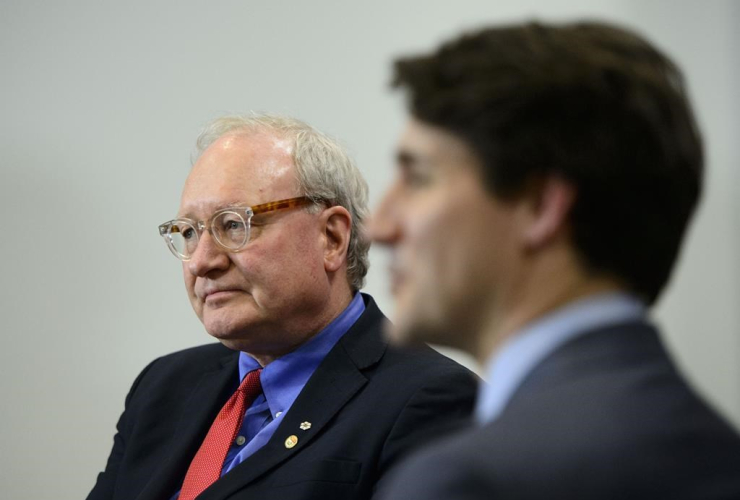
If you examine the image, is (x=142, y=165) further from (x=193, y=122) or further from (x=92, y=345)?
(x=92, y=345)

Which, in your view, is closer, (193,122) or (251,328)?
(251,328)

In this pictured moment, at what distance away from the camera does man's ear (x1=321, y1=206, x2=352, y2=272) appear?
213 centimetres

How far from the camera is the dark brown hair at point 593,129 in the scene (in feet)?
3.03

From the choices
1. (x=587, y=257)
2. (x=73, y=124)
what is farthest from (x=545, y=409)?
(x=73, y=124)

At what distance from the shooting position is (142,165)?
3.01 m

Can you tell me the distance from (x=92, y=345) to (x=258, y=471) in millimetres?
1338

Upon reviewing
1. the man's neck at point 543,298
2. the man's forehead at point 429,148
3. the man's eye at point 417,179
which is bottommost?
the man's neck at point 543,298

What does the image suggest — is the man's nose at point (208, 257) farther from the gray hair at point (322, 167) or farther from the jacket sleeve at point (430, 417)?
the jacket sleeve at point (430, 417)

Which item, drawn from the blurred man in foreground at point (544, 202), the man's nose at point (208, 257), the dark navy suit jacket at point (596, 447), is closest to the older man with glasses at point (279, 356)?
the man's nose at point (208, 257)

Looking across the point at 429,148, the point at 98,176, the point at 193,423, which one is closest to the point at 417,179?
the point at 429,148

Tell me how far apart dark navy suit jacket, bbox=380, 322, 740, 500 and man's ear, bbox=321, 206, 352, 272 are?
4.28 feet

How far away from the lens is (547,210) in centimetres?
94

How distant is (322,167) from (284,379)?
50 cm

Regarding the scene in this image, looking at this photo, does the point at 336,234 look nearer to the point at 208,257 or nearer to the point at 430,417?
the point at 208,257
